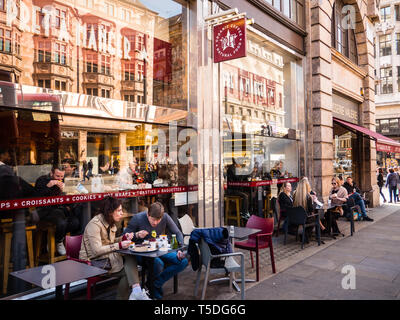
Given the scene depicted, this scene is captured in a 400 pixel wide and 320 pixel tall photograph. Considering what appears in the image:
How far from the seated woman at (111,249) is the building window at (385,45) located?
43.1 meters

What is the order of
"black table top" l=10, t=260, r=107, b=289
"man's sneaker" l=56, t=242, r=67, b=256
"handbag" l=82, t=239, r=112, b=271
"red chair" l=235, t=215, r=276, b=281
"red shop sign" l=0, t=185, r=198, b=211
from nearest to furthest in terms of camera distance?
1. "black table top" l=10, t=260, r=107, b=289
2. "handbag" l=82, t=239, r=112, b=271
3. "red shop sign" l=0, t=185, r=198, b=211
4. "man's sneaker" l=56, t=242, r=67, b=256
5. "red chair" l=235, t=215, r=276, b=281

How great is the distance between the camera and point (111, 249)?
4.00 m

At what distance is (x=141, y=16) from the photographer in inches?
313

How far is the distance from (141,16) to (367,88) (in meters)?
12.2

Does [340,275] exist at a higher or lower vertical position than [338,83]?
lower

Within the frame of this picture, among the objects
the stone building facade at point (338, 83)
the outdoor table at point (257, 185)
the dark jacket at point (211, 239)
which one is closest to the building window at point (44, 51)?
the outdoor table at point (257, 185)

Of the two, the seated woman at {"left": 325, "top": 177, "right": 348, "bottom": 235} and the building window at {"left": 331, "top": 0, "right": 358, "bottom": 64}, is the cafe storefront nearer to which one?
the seated woman at {"left": 325, "top": 177, "right": 348, "bottom": 235}

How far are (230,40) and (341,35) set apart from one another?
9.24m

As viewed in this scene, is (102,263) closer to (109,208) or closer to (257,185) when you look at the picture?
(109,208)

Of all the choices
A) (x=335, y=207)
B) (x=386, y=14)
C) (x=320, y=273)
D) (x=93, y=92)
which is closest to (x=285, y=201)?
(x=335, y=207)

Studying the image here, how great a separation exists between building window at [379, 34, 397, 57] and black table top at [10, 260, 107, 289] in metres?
43.9

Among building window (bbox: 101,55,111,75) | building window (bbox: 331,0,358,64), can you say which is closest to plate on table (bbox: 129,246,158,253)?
building window (bbox: 101,55,111,75)

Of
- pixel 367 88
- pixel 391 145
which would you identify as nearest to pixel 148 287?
pixel 391 145

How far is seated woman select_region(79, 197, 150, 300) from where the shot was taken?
12.7 ft
